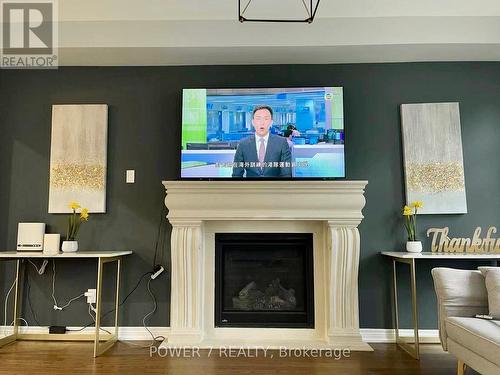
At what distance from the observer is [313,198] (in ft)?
10.6

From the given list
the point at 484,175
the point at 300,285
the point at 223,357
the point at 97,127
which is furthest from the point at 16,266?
the point at 484,175

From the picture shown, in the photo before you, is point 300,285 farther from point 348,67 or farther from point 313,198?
point 348,67

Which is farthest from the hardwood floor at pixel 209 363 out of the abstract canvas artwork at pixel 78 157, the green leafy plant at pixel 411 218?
the abstract canvas artwork at pixel 78 157

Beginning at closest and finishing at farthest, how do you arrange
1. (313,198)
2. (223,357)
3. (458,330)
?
(458,330) → (223,357) → (313,198)

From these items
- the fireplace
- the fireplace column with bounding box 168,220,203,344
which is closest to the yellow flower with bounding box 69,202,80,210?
the fireplace column with bounding box 168,220,203,344

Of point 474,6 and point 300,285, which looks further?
point 300,285

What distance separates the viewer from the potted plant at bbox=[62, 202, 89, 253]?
Result: 334cm

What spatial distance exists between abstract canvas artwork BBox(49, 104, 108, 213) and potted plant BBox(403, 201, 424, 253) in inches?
109

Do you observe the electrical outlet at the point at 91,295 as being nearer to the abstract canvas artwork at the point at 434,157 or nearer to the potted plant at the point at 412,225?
the potted plant at the point at 412,225

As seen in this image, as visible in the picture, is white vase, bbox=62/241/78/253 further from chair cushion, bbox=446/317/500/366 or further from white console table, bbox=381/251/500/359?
chair cushion, bbox=446/317/500/366

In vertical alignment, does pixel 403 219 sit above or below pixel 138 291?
above

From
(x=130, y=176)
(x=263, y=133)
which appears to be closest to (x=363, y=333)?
Answer: (x=263, y=133)

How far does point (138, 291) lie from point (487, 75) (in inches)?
151

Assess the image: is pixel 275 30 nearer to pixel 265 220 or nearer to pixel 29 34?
pixel 265 220
